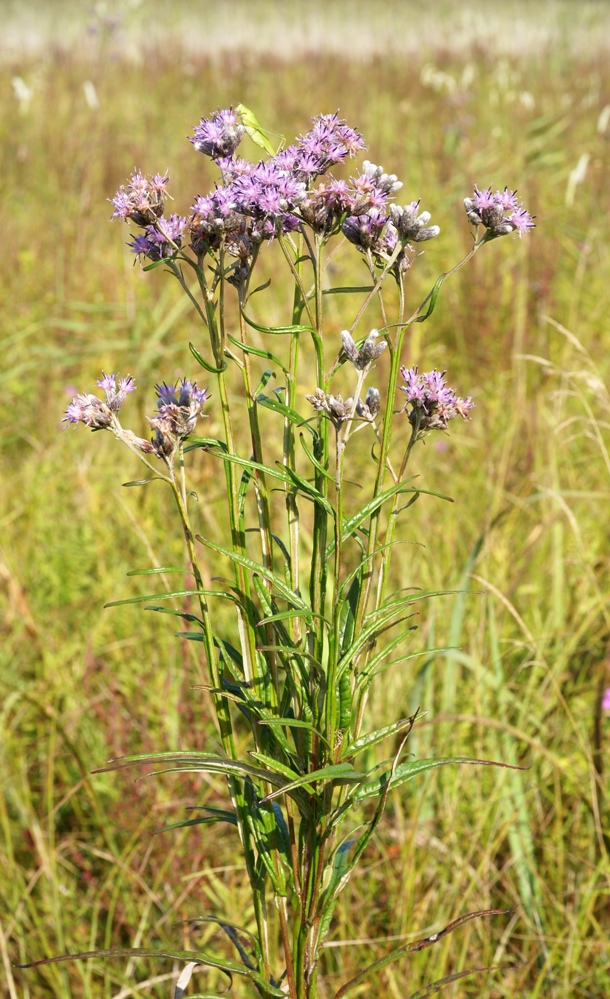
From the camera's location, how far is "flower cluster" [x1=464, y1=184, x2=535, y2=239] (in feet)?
2.61

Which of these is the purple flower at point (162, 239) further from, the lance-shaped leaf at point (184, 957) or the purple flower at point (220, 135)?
the lance-shaped leaf at point (184, 957)

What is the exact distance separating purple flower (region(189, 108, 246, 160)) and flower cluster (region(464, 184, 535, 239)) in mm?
215

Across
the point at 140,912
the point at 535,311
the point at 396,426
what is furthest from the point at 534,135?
the point at 140,912

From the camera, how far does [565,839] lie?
Result: 1.67 meters

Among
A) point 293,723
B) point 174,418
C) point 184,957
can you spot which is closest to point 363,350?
point 174,418

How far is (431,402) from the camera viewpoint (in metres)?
0.79

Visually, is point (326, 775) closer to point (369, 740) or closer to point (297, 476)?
point (369, 740)

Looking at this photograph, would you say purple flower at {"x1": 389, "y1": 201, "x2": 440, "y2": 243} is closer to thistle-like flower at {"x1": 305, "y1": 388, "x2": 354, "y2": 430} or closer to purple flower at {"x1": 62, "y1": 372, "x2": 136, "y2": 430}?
thistle-like flower at {"x1": 305, "y1": 388, "x2": 354, "y2": 430}

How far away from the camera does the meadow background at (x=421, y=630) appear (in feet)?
4.87

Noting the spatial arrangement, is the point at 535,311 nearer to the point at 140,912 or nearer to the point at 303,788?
the point at 140,912

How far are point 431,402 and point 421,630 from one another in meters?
1.20

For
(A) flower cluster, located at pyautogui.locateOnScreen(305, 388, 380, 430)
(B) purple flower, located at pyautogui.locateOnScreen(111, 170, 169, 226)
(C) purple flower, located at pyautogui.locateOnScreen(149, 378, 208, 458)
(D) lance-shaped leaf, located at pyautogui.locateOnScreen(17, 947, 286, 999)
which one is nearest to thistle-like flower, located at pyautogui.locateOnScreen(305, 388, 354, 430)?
(A) flower cluster, located at pyautogui.locateOnScreen(305, 388, 380, 430)

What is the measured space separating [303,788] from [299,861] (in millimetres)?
91

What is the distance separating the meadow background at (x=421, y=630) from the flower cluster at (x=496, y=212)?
33 cm
